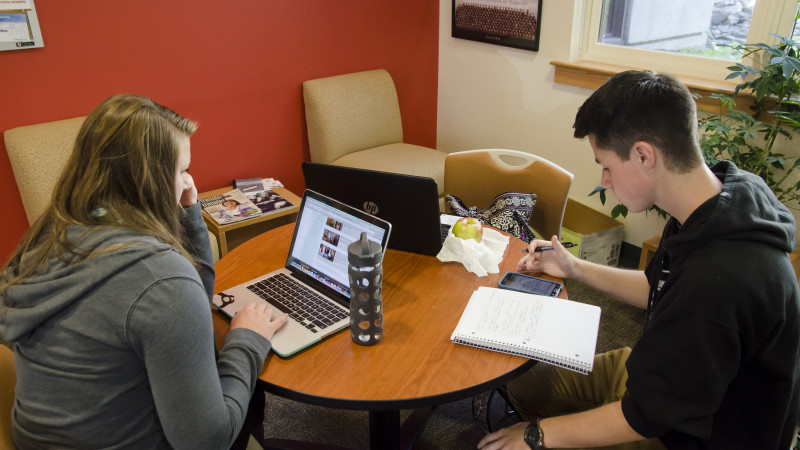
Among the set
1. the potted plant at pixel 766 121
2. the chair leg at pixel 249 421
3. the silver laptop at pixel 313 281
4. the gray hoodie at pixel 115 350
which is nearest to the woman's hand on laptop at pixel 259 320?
the silver laptop at pixel 313 281

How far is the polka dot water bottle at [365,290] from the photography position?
1245 millimetres

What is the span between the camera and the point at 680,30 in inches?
114

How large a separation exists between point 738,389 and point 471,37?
3.01m

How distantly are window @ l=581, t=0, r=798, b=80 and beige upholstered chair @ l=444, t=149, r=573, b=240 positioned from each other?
1080mm

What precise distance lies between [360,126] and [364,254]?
7.89 ft

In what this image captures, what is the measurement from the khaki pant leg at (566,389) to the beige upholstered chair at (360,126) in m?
1.75

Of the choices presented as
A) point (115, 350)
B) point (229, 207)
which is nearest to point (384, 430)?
point (115, 350)

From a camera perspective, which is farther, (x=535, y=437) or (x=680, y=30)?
(x=680, y=30)

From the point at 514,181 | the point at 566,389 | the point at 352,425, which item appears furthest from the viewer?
the point at 514,181

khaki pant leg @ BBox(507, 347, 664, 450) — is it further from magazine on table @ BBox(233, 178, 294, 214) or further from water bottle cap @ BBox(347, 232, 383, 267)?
magazine on table @ BBox(233, 178, 294, 214)

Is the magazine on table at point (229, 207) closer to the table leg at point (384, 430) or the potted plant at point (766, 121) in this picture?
the table leg at point (384, 430)

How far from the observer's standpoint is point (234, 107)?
3250 millimetres

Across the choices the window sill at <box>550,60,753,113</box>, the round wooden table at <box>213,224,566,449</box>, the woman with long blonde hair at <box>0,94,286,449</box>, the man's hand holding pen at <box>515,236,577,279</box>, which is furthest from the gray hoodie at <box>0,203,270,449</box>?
the window sill at <box>550,60,753,113</box>

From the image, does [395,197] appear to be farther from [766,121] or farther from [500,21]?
[500,21]
